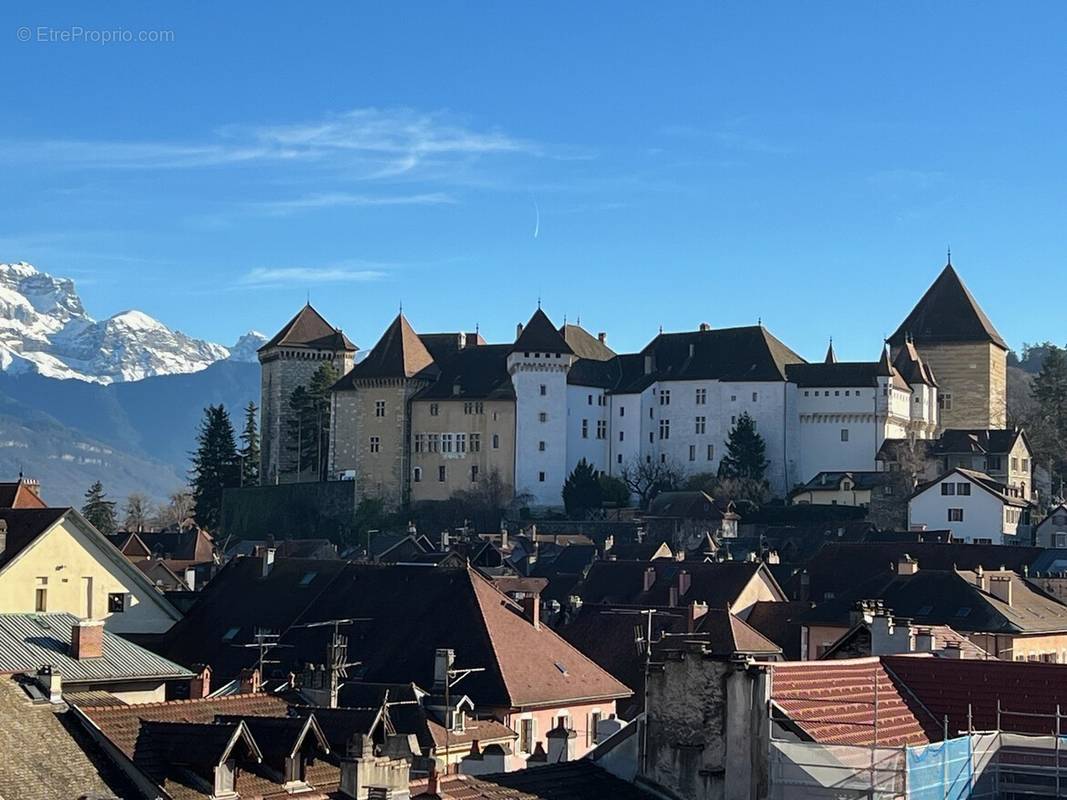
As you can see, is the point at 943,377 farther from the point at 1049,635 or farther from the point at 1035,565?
the point at 1049,635

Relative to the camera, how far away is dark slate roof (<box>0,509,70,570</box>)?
4225 cm

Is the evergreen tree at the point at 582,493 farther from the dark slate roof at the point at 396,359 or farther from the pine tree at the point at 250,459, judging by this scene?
the pine tree at the point at 250,459

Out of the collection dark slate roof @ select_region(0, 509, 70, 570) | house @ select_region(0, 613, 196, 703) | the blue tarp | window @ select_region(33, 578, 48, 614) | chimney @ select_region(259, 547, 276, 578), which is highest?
dark slate roof @ select_region(0, 509, 70, 570)

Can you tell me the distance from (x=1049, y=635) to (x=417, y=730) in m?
26.9

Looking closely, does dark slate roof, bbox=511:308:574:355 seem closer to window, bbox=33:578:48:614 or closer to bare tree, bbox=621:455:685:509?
bare tree, bbox=621:455:685:509

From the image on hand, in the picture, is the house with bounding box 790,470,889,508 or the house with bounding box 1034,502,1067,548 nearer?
the house with bounding box 1034,502,1067,548

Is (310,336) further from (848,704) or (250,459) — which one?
(848,704)

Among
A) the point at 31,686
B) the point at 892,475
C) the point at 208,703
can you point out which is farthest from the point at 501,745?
the point at 892,475

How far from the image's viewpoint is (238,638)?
48688 mm

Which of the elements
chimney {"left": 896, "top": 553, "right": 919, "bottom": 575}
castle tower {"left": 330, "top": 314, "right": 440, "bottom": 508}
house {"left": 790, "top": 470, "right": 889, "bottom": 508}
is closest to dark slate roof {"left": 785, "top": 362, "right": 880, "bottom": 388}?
house {"left": 790, "top": 470, "right": 889, "bottom": 508}

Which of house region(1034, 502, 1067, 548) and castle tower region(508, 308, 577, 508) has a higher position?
castle tower region(508, 308, 577, 508)

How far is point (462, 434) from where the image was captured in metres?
131

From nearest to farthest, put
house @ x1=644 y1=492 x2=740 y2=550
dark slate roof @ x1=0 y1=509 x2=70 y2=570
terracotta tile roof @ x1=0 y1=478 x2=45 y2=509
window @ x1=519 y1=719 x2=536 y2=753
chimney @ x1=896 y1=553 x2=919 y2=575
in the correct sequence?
1. window @ x1=519 y1=719 x2=536 y2=753
2. dark slate roof @ x1=0 y1=509 x2=70 y2=570
3. terracotta tile roof @ x1=0 y1=478 x2=45 y2=509
4. chimney @ x1=896 y1=553 x2=919 y2=575
5. house @ x1=644 y1=492 x2=740 y2=550

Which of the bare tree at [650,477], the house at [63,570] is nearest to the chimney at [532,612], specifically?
the house at [63,570]
